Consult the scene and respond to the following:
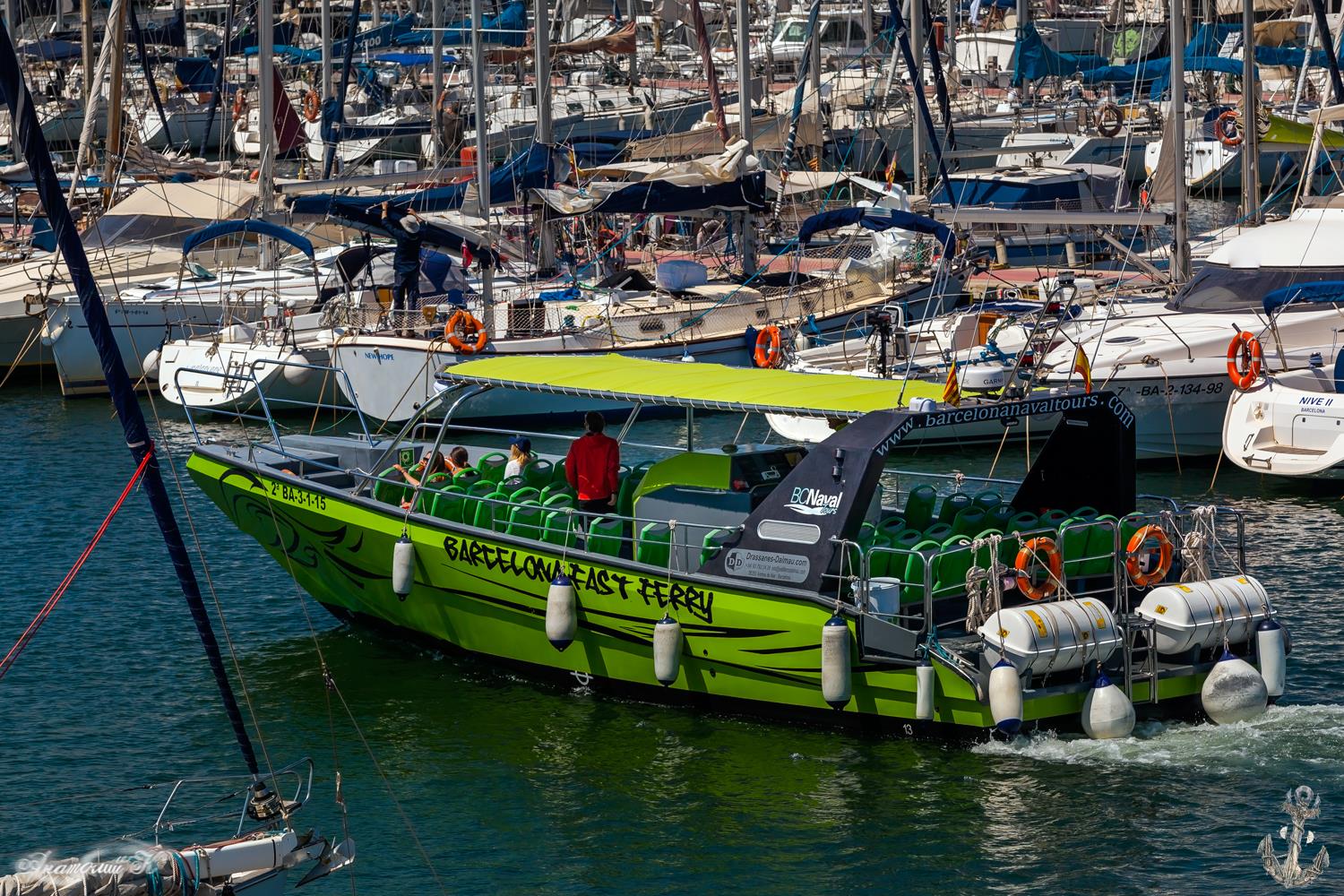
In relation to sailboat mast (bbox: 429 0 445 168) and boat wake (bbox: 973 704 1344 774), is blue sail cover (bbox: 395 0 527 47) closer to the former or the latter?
sailboat mast (bbox: 429 0 445 168)

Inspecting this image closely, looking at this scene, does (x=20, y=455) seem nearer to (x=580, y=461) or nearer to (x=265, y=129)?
(x=265, y=129)

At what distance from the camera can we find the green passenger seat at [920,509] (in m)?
15.1

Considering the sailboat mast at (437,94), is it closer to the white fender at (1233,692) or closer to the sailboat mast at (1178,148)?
the sailboat mast at (1178,148)

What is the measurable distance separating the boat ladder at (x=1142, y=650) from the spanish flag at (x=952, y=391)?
1994mm

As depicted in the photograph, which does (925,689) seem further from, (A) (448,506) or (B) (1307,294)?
(B) (1307,294)

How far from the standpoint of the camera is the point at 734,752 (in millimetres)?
13703

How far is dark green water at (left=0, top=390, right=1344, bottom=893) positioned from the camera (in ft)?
38.6

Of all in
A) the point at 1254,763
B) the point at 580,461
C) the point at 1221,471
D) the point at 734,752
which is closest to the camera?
the point at 1254,763

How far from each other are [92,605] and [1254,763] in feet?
37.7

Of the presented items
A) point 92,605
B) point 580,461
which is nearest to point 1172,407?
point 580,461

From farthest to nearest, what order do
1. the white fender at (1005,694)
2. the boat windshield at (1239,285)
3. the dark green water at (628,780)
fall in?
the boat windshield at (1239,285) → the white fender at (1005,694) → the dark green water at (628,780)

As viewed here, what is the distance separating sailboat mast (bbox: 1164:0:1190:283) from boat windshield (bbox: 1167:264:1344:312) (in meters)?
1.40

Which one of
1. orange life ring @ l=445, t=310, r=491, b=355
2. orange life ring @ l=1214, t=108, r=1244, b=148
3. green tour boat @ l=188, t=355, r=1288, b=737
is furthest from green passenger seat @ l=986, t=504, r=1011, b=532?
orange life ring @ l=1214, t=108, r=1244, b=148

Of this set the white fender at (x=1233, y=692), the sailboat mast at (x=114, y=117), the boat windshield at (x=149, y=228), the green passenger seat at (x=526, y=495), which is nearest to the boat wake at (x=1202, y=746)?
the white fender at (x=1233, y=692)
